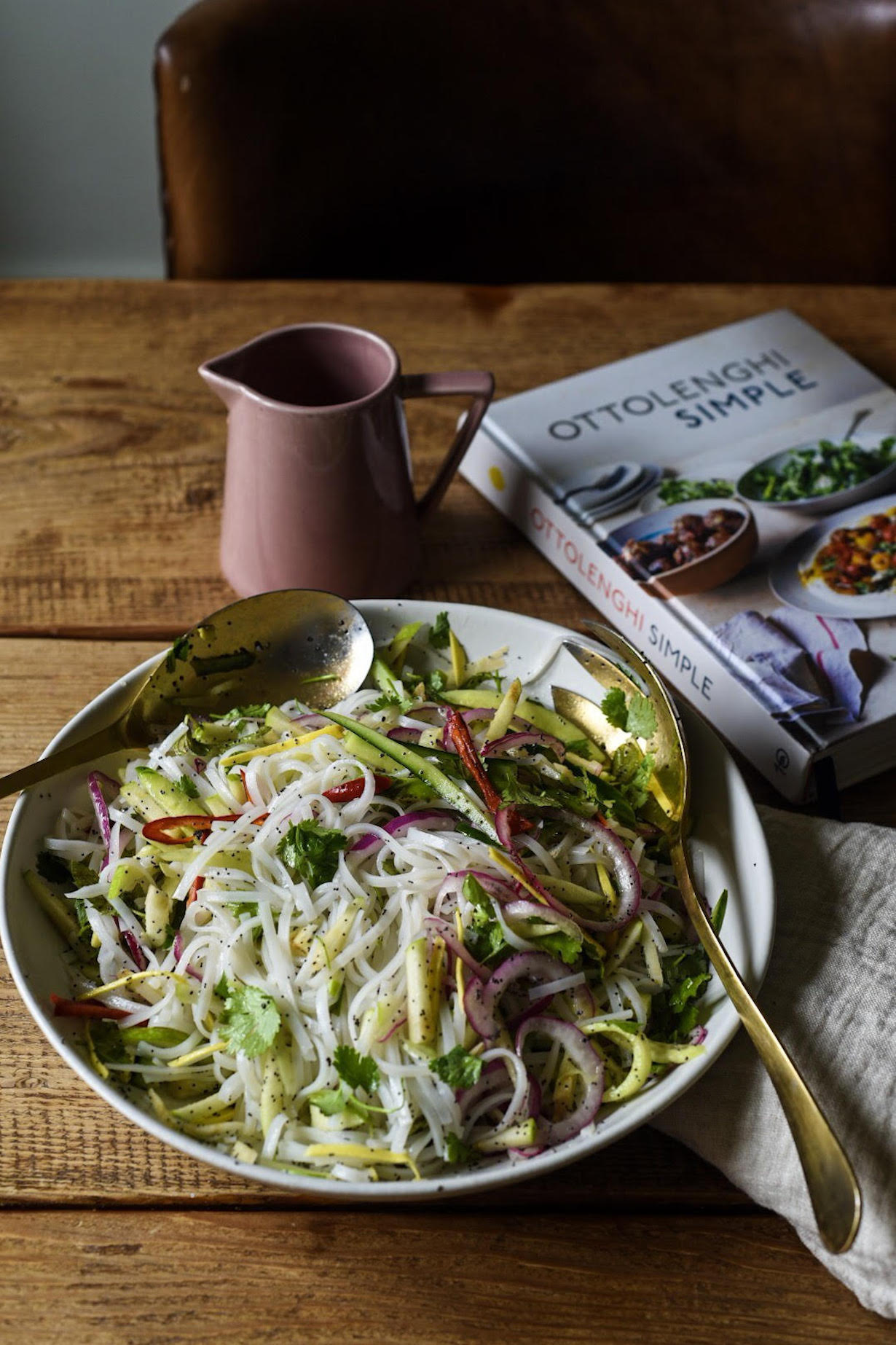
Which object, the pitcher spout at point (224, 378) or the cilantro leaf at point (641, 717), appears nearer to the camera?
the cilantro leaf at point (641, 717)

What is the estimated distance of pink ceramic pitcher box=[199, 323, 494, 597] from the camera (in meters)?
1.20

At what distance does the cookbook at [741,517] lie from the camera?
1180 mm

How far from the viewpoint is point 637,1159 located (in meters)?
0.91

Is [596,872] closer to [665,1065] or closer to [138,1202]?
[665,1065]

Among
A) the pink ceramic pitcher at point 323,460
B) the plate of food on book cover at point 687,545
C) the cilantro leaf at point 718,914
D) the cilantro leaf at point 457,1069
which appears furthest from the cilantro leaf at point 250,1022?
the plate of food on book cover at point 687,545

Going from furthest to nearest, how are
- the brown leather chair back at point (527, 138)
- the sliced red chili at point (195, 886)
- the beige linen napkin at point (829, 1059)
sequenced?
the brown leather chair back at point (527, 138)
the sliced red chili at point (195, 886)
the beige linen napkin at point (829, 1059)

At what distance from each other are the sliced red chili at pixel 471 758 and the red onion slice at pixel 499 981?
0.13m

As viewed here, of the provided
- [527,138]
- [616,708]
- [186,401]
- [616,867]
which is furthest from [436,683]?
[527,138]

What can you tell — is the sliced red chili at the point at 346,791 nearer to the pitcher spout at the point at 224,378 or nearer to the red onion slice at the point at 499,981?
the red onion slice at the point at 499,981

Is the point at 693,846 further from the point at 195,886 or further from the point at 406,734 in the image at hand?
the point at 195,886

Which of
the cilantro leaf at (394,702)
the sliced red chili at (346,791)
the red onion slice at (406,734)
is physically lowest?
the cilantro leaf at (394,702)

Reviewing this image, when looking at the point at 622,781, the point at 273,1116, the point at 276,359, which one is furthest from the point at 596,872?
the point at 276,359

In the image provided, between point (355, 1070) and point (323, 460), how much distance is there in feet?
1.93

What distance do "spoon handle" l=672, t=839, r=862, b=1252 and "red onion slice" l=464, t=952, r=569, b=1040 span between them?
0.37 feet
